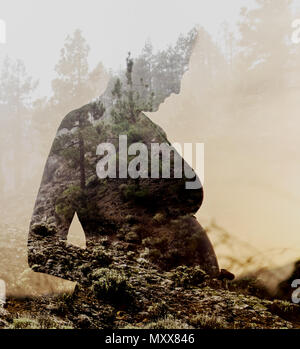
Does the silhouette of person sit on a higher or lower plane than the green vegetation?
higher

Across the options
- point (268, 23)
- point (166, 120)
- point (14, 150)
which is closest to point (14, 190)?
point (14, 150)

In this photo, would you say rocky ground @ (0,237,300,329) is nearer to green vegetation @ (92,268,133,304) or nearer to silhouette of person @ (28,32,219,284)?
green vegetation @ (92,268,133,304)

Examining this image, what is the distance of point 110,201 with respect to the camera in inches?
90.4

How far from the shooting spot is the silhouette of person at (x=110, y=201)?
2207 millimetres

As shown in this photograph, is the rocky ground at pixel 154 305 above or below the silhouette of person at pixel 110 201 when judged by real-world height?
below

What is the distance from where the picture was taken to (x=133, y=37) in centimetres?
A: 248

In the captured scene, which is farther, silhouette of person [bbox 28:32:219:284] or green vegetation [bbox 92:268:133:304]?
silhouette of person [bbox 28:32:219:284]

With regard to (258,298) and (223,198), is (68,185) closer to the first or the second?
(223,198)

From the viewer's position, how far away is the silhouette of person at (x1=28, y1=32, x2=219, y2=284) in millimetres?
2207

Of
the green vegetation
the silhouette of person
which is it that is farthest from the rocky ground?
the silhouette of person

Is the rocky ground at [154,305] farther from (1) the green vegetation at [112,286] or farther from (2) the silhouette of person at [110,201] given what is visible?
(2) the silhouette of person at [110,201]

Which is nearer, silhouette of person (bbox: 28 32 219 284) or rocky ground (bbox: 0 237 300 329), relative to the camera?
rocky ground (bbox: 0 237 300 329)

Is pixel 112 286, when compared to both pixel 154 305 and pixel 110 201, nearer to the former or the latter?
pixel 154 305

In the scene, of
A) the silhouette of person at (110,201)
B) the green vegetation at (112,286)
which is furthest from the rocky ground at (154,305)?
the silhouette of person at (110,201)
